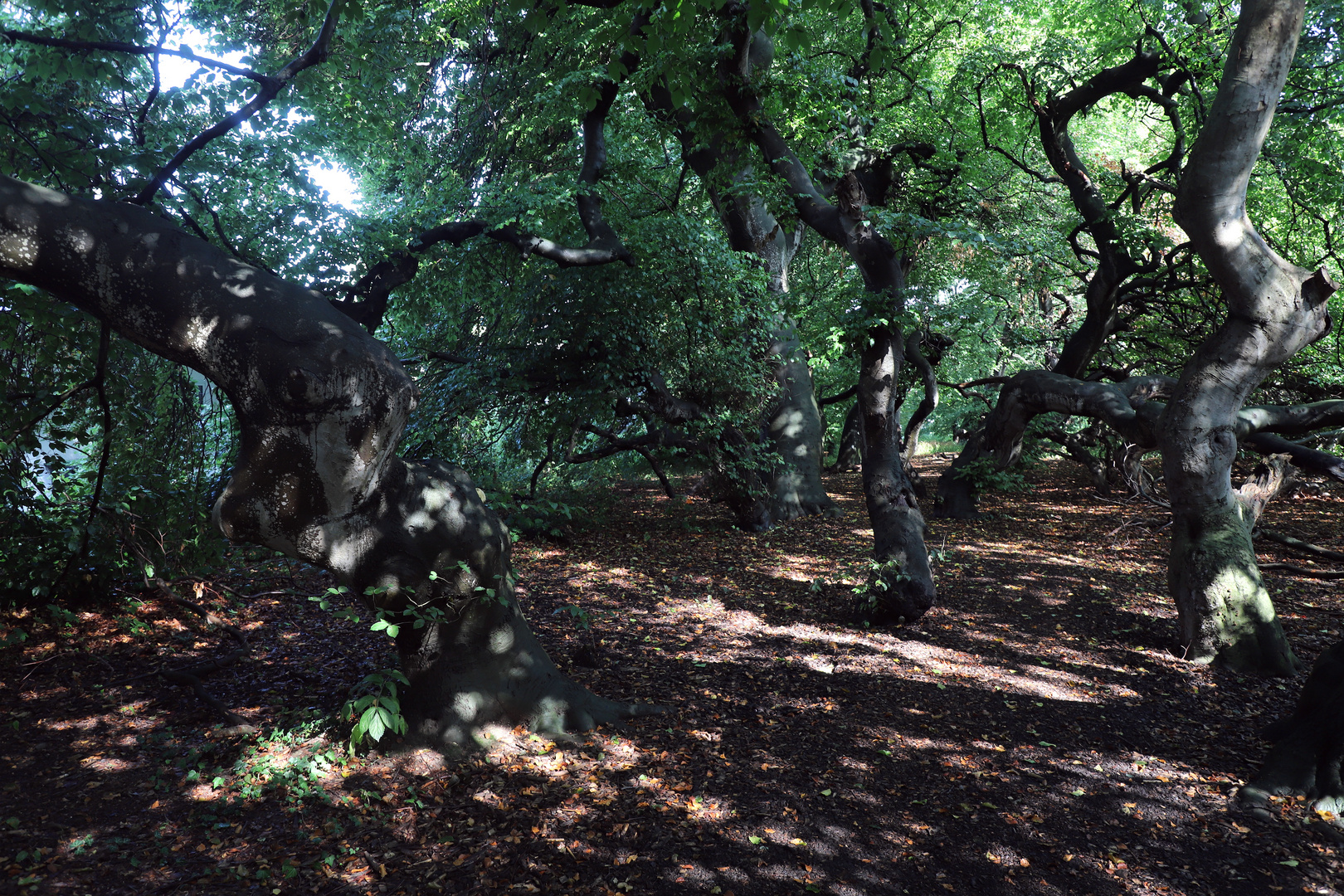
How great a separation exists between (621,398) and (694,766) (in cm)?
616

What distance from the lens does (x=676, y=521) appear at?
39.4 ft

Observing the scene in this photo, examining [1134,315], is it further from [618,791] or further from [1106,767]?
[618,791]

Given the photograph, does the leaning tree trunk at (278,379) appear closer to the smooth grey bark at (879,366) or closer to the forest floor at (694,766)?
the forest floor at (694,766)

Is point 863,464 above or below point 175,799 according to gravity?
above

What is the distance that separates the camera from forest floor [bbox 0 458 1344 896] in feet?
11.1

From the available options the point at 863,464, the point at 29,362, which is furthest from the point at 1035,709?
the point at 29,362

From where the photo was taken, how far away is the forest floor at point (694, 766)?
133 inches

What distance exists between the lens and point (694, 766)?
4.29m

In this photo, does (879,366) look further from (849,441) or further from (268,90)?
(849,441)

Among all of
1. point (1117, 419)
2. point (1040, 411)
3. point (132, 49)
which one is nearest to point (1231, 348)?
point (1117, 419)

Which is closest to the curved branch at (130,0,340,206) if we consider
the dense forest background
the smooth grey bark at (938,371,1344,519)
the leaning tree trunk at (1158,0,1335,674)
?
the dense forest background

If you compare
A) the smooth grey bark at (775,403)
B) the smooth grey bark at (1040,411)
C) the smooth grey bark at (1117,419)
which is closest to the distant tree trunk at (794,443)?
the smooth grey bark at (775,403)

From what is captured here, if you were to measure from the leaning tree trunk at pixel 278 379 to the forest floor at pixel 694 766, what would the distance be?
1146mm

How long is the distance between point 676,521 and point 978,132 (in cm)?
783
